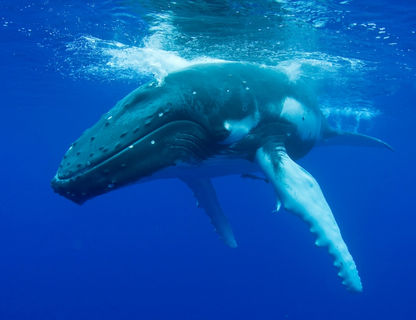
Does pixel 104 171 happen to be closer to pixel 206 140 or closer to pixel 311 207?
pixel 206 140

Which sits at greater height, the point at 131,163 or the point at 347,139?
the point at 131,163

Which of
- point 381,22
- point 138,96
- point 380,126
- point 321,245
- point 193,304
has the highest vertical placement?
point 381,22

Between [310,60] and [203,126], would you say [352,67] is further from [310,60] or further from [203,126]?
[203,126]

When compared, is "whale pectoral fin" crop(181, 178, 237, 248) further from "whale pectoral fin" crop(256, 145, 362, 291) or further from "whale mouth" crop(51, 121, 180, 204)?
"whale mouth" crop(51, 121, 180, 204)

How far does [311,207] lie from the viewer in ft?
19.0

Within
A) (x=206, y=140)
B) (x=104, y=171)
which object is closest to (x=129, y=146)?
(x=104, y=171)

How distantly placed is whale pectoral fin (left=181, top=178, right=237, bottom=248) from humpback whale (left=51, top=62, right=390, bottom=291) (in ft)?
4.50

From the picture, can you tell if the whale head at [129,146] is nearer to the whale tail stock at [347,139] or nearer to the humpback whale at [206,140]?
the humpback whale at [206,140]

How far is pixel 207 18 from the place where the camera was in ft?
44.1

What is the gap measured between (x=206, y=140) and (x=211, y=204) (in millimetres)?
3710

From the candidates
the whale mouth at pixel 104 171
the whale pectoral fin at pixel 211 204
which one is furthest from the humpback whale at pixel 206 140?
the whale pectoral fin at pixel 211 204

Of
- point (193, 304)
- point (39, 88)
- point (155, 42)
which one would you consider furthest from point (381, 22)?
point (39, 88)

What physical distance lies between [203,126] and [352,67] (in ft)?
52.2

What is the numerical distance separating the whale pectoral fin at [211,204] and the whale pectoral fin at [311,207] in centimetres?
275
